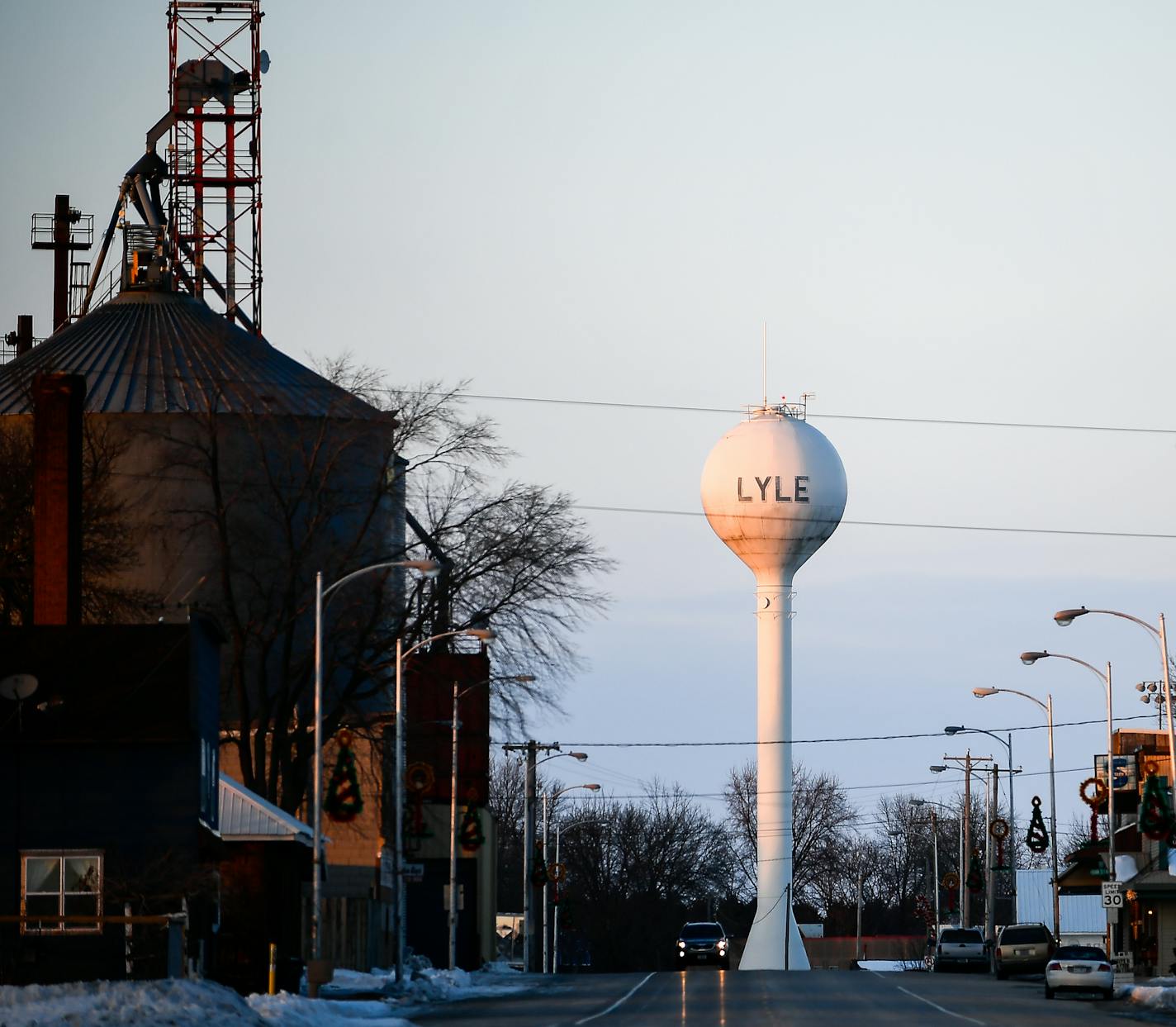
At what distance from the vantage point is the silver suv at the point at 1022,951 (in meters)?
56.0

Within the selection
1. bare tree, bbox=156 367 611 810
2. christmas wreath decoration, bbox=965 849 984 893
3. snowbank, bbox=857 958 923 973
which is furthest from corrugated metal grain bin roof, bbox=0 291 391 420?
snowbank, bbox=857 958 923 973

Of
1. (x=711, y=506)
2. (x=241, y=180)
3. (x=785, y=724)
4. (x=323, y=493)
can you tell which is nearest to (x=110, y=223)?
(x=241, y=180)

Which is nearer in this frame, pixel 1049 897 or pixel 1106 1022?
pixel 1106 1022

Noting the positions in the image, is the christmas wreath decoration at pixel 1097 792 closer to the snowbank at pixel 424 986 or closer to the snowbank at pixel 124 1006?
the snowbank at pixel 424 986

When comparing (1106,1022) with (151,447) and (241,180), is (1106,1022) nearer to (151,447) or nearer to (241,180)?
(151,447)

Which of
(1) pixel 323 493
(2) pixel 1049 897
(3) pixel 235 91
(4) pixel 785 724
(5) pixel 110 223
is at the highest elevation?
(3) pixel 235 91

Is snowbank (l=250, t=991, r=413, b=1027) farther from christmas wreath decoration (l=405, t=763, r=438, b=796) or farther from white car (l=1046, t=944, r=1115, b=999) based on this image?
christmas wreath decoration (l=405, t=763, r=438, b=796)

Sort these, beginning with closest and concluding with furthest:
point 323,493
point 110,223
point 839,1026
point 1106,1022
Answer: point 839,1026, point 1106,1022, point 323,493, point 110,223

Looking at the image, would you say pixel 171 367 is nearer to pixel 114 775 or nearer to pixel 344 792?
pixel 344 792

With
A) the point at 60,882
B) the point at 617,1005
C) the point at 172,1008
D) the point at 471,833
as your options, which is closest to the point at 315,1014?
the point at 172,1008

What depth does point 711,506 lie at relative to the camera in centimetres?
7938

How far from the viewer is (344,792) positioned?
44031 mm

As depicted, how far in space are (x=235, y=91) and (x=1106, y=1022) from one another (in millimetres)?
49609

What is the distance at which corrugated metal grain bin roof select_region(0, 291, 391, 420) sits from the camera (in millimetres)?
56062
